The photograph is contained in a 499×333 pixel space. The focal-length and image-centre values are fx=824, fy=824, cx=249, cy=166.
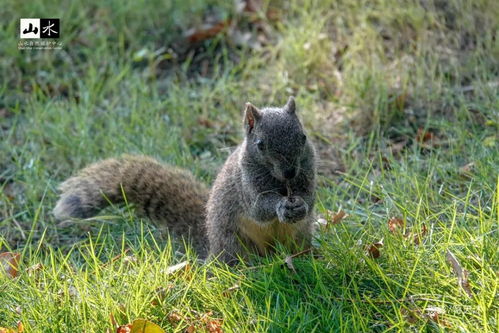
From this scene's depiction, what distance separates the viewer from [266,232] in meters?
3.86

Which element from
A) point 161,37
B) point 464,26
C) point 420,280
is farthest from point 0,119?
point 420,280

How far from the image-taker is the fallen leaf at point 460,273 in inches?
117

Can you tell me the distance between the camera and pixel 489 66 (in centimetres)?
520

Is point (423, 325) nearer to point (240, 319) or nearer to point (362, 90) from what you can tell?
point (240, 319)

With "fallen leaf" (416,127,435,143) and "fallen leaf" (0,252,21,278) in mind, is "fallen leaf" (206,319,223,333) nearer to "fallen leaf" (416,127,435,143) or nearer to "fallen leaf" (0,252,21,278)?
"fallen leaf" (0,252,21,278)

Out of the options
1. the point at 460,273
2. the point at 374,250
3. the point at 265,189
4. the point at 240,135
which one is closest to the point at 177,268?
the point at 265,189

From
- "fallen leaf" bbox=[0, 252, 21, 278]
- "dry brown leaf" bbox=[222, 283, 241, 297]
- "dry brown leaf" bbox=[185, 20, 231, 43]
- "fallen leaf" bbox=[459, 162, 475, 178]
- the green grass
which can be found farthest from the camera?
"dry brown leaf" bbox=[185, 20, 231, 43]

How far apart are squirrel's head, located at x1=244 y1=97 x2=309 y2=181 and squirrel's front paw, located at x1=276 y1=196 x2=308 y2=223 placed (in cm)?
12

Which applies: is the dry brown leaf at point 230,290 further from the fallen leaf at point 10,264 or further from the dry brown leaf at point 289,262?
the fallen leaf at point 10,264

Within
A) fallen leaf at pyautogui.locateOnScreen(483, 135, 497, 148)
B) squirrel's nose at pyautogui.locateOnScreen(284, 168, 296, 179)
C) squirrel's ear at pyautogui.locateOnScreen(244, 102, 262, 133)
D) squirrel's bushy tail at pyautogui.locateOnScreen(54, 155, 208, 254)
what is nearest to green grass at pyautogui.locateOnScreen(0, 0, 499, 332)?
fallen leaf at pyautogui.locateOnScreen(483, 135, 497, 148)

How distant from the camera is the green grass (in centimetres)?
309

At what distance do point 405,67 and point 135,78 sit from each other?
1.86 metres

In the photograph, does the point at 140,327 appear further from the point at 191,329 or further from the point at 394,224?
the point at 394,224

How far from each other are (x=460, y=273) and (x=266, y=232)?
111 cm
